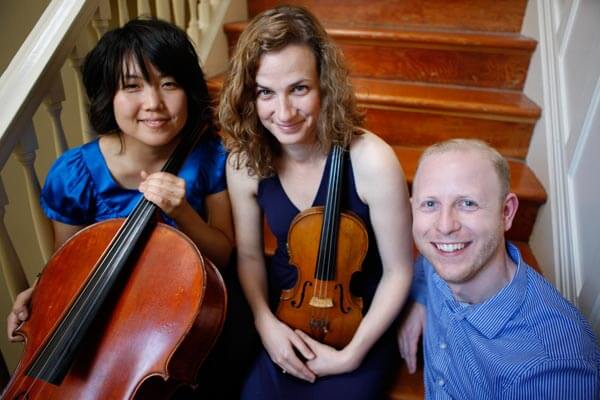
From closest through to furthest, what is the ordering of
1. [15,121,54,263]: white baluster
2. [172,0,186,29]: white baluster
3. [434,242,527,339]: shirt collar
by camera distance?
[434,242,527,339]: shirt collar, [15,121,54,263]: white baluster, [172,0,186,29]: white baluster

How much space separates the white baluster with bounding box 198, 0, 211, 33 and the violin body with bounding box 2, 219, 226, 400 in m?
1.13

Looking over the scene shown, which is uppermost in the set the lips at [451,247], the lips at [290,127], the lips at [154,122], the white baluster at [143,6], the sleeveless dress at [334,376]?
the white baluster at [143,6]

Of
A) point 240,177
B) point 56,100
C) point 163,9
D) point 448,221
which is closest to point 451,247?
point 448,221

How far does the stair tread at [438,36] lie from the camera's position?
1609 millimetres

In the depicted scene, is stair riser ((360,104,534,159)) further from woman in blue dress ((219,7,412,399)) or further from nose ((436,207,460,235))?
nose ((436,207,460,235))

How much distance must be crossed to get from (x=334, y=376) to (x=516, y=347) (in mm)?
450

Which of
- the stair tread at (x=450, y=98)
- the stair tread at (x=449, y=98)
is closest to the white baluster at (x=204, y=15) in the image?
the stair tread at (x=449, y=98)

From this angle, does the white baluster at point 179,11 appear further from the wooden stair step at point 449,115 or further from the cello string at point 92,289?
the cello string at point 92,289

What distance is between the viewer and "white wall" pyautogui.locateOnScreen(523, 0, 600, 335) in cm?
113

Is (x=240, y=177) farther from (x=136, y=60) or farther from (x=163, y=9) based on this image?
(x=163, y=9)

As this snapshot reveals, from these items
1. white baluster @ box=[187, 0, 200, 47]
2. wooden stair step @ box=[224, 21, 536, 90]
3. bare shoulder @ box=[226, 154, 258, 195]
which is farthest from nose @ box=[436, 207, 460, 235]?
white baluster @ box=[187, 0, 200, 47]

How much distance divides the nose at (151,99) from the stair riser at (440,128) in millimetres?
813

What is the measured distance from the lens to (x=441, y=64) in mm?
1704

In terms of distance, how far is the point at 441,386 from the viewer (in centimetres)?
92
